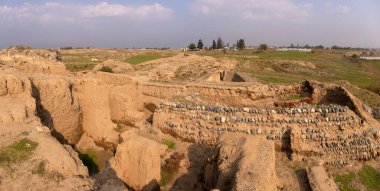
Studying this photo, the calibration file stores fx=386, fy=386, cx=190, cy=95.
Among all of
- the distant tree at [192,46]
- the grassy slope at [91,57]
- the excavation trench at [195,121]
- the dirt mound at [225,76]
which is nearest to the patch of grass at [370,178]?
the excavation trench at [195,121]

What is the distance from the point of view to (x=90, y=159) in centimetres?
1563

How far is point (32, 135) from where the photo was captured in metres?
9.56

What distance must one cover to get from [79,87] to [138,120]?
2.97 m

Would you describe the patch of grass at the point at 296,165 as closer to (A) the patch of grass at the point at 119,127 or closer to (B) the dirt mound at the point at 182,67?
(A) the patch of grass at the point at 119,127

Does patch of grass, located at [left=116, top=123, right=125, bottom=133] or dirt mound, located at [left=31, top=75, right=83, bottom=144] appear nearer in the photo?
dirt mound, located at [left=31, top=75, right=83, bottom=144]

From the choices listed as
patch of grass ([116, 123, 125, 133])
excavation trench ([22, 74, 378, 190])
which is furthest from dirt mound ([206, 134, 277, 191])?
patch of grass ([116, 123, 125, 133])

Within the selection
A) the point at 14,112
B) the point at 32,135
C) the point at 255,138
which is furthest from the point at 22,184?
the point at 255,138

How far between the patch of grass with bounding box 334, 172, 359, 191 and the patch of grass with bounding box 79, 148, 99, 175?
8751 mm

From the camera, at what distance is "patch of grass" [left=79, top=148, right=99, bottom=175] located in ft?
49.5

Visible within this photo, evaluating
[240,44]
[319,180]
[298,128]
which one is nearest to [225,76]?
[298,128]

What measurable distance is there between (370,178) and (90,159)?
1034cm

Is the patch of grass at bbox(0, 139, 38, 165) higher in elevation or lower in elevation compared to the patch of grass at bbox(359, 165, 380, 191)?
higher

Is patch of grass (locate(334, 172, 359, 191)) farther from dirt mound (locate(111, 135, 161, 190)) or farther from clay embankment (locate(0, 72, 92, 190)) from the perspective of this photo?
clay embankment (locate(0, 72, 92, 190))

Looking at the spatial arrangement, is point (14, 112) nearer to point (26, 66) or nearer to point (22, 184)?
point (22, 184)
